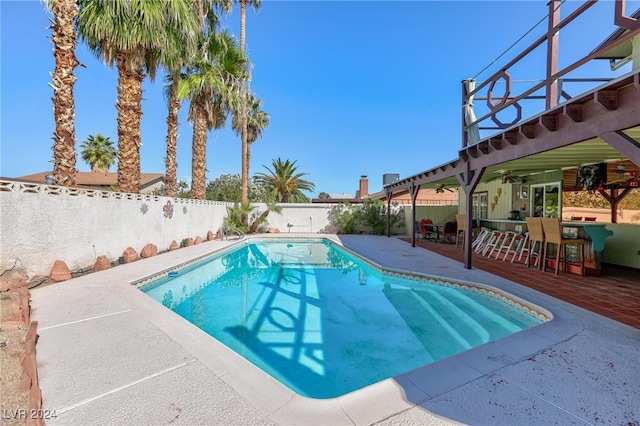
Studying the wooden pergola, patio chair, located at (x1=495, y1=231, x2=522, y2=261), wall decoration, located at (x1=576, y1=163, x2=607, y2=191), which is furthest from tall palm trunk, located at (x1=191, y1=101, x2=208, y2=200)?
wall decoration, located at (x1=576, y1=163, x2=607, y2=191)

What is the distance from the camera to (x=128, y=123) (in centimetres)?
885

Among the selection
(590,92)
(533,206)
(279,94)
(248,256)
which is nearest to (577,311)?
(590,92)

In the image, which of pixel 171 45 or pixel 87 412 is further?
pixel 171 45

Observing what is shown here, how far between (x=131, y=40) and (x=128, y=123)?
2327 mm

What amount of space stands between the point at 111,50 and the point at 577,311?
491 inches

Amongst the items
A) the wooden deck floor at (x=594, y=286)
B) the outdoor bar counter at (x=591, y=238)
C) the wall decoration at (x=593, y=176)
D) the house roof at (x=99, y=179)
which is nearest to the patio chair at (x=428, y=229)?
the wooden deck floor at (x=594, y=286)

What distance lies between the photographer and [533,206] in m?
10.4

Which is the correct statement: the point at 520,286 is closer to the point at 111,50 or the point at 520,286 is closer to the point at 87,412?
the point at 87,412

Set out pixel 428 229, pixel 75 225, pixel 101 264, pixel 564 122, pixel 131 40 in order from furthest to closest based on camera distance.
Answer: pixel 428 229, pixel 131 40, pixel 101 264, pixel 75 225, pixel 564 122

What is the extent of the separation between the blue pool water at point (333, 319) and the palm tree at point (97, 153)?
3064 cm

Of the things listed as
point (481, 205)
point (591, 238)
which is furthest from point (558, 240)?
point (481, 205)

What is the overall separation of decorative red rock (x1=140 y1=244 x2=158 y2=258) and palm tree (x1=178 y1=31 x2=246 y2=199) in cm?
445

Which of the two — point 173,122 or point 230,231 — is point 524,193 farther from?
point 173,122

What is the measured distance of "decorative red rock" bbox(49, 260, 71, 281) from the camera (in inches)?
239
